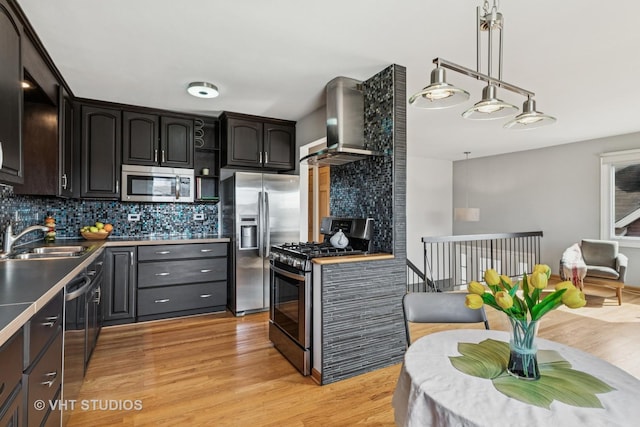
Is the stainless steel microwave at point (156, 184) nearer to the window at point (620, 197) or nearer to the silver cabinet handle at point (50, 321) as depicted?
the silver cabinet handle at point (50, 321)

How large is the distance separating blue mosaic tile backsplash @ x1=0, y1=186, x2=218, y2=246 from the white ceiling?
124cm

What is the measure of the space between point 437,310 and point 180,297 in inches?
121

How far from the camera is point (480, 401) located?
0.92 metres

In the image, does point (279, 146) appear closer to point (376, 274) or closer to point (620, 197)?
point (376, 274)

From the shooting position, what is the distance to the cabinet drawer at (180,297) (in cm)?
366

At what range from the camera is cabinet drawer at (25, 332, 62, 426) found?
1.25 m

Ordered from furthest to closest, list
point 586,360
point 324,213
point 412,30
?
1. point 324,213
2. point 412,30
3. point 586,360

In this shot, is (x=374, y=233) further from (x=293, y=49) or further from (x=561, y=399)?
(x=561, y=399)

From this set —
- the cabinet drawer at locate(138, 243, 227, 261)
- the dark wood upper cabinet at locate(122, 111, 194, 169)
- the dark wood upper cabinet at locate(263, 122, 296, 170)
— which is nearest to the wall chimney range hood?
the dark wood upper cabinet at locate(263, 122, 296, 170)

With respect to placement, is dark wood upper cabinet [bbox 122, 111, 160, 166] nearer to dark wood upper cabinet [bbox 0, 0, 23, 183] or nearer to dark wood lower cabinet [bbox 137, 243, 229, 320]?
dark wood lower cabinet [bbox 137, 243, 229, 320]

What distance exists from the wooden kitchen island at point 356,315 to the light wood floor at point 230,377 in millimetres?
110

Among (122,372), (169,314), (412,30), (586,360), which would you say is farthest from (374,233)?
(169,314)

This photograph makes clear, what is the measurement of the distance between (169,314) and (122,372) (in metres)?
1.26

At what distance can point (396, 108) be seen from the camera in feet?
8.91
